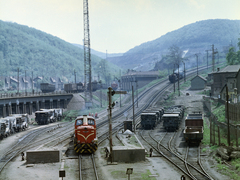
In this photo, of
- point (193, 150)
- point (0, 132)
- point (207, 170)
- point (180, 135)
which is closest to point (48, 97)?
point (0, 132)

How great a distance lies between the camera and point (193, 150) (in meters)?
35.2

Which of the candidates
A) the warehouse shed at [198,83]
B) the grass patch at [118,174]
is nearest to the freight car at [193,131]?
the grass patch at [118,174]

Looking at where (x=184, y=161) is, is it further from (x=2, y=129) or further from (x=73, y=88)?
(x=73, y=88)

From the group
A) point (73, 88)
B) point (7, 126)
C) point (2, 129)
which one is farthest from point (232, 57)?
point (2, 129)

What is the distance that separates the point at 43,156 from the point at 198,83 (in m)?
94.5

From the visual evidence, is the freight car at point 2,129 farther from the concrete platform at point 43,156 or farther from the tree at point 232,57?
the tree at point 232,57

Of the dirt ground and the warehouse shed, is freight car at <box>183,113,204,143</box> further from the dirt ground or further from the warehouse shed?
the warehouse shed

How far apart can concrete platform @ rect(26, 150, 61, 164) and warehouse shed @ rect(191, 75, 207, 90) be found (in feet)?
305

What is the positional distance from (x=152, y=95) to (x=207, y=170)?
91.0m

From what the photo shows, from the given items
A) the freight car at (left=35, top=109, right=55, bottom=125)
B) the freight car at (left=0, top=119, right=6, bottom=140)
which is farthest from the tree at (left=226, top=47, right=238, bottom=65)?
the freight car at (left=0, top=119, right=6, bottom=140)

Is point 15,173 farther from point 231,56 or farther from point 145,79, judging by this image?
point 145,79

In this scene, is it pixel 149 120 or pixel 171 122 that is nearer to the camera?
pixel 171 122

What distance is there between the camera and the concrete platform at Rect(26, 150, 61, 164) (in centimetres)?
2894

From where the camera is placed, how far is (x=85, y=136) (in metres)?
31.2
